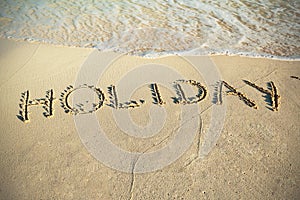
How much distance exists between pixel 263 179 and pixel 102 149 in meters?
1.31

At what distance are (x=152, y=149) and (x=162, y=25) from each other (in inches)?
111

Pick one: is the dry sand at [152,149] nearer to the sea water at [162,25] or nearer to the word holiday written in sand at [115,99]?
the word holiday written in sand at [115,99]

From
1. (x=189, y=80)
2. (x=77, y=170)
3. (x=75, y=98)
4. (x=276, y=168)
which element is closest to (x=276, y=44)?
(x=189, y=80)

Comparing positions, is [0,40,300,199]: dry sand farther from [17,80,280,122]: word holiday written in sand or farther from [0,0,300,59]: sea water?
[0,0,300,59]: sea water

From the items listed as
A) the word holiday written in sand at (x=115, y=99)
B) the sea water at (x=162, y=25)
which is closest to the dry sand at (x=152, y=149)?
the word holiday written in sand at (x=115, y=99)

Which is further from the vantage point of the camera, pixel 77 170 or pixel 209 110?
pixel 209 110

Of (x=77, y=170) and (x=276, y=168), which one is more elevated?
(x=276, y=168)

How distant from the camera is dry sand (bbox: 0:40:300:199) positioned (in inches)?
69.2

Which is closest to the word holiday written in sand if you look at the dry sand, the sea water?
the dry sand

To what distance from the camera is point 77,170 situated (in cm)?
188

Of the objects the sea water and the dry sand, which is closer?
the dry sand

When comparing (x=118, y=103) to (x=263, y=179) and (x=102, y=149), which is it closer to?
(x=102, y=149)

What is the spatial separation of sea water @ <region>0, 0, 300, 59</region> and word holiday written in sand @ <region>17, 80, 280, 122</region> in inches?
34.3

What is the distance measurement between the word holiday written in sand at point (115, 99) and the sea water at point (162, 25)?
0.87 m
